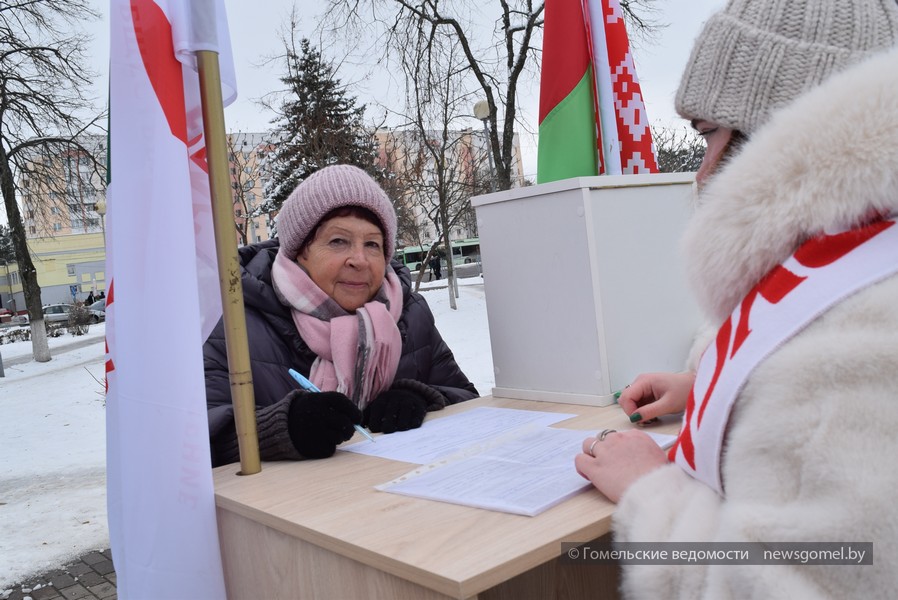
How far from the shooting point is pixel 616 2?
8.00 feet

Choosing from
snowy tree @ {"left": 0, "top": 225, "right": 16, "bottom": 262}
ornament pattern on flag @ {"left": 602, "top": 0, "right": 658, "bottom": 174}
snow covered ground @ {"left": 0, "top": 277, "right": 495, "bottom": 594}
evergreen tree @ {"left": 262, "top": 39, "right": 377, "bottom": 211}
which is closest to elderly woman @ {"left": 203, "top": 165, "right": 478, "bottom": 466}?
ornament pattern on flag @ {"left": 602, "top": 0, "right": 658, "bottom": 174}

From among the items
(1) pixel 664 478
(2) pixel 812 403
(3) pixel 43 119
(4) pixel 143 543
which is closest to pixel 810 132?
(2) pixel 812 403

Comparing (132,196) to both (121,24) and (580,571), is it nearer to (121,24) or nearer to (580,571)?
(121,24)

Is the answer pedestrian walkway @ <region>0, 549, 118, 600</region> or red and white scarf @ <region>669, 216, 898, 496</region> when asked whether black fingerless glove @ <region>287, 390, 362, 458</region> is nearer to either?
red and white scarf @ <region>669, 216, 898, 496</region>

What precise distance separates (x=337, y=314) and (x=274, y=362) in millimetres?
266

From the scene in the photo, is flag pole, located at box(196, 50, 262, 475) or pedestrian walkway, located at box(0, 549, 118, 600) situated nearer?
flag pole, located at box(196, 50, 262, 475)

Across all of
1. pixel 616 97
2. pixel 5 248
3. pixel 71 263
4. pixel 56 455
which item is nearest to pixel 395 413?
pixel 616 97

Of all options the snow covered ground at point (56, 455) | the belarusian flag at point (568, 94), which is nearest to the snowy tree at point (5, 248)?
the snow covered ground at point (56, 455)

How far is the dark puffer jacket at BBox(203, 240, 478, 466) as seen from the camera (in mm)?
1696

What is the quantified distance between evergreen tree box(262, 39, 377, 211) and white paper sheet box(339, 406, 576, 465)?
1164 cm

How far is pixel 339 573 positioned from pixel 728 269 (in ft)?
2.46

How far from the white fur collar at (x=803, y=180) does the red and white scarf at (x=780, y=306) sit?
0.02 m

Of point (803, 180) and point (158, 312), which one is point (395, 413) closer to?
point (158, 312)

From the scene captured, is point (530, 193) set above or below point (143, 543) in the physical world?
above
